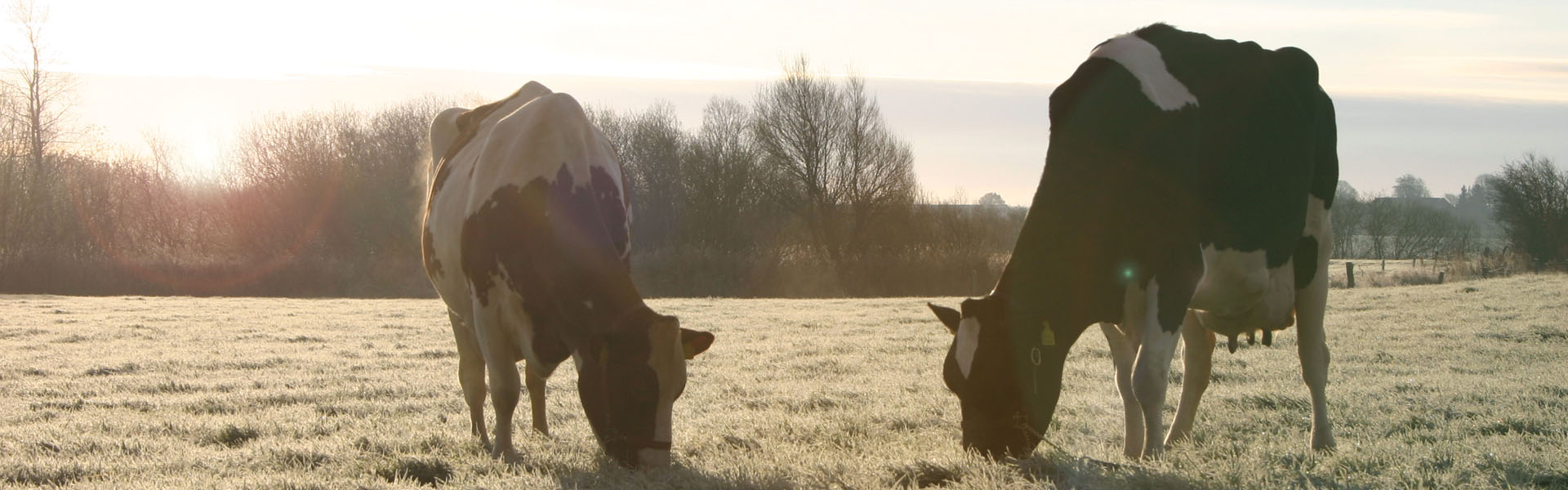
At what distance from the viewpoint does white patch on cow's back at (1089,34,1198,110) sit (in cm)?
573

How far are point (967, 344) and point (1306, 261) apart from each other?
87.9 inches

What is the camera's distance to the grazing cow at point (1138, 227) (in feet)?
18.1

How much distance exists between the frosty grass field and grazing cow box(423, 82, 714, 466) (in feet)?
1.03

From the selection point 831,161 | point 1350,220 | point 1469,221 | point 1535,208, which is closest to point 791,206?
point 831,161

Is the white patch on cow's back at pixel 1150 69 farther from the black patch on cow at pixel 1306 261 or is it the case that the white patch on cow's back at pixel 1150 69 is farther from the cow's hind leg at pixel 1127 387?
the black patch on cow at pixel 1306 261

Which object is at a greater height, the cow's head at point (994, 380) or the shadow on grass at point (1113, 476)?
the cow's head at point (994, 380)

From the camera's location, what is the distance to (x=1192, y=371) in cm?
698

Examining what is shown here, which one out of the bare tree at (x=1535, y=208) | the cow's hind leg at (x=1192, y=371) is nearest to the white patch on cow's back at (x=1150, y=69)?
the cow's hind leg at (x=1192, y=371)

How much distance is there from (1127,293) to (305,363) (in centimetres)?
1046

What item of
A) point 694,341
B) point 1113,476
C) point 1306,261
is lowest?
point 1113,476

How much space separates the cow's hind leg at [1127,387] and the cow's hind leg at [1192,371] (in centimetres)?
57

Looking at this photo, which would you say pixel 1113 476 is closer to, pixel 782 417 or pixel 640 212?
pixel 782 417

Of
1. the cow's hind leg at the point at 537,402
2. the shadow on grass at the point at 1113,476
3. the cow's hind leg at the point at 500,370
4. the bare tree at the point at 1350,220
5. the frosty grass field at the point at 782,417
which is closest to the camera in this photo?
the shadow on grass at the point at 1113,476

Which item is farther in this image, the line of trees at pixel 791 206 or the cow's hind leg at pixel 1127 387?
the line of trees at pixel 791 206
